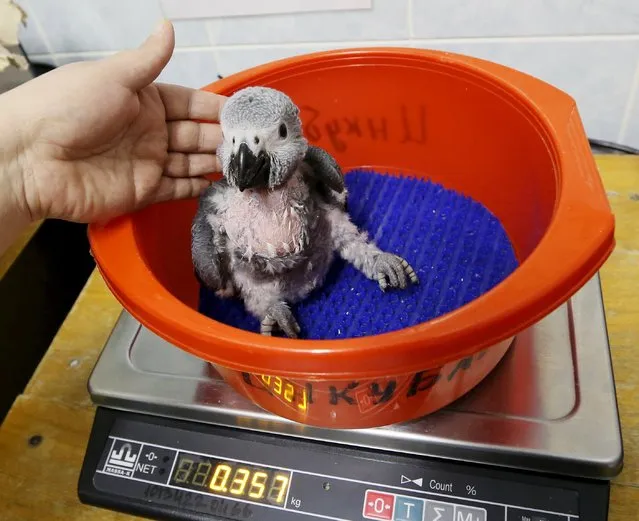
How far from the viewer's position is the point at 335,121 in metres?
0.65

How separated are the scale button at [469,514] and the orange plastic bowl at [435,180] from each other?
7cm

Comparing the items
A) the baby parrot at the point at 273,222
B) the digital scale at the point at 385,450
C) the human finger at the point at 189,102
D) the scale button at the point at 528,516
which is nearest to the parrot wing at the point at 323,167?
the baby parrot at the point at 273,222

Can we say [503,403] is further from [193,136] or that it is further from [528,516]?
[193,136]

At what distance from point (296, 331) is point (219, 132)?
218 millimetres

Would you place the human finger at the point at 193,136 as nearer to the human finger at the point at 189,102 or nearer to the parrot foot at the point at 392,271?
the human finger at the point at 189,102

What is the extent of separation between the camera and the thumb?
48 cm

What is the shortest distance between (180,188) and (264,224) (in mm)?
118

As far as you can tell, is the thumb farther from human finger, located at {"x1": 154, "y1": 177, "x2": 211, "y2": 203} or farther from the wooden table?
the wooden table

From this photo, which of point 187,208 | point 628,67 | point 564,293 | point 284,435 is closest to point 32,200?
point 187,208

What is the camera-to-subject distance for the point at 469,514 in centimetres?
43

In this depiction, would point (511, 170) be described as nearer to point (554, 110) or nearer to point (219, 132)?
point (554, 110)

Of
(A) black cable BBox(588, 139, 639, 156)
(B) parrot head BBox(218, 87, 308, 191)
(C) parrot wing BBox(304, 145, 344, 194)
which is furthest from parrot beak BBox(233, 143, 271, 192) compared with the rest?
(A) black cable BBox(588, 139, 639, 156)

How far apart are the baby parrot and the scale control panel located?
118 mm

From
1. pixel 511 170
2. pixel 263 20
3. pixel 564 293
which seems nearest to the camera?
pixel 564 293
